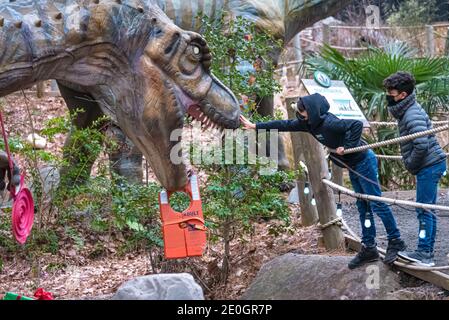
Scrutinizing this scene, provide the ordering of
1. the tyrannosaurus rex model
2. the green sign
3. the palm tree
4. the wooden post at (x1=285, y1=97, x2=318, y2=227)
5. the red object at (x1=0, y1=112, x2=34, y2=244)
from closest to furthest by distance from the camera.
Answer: the red object at (x1=0, y1=112, x2=34, y2=244)
the green sign
the wooden post at (x1=285, y1=97, x2=318, y2=227)
the tyrannosaurus rex model
the palm tree

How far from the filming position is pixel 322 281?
5.03m

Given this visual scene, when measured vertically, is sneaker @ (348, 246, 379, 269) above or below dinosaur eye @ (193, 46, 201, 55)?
below

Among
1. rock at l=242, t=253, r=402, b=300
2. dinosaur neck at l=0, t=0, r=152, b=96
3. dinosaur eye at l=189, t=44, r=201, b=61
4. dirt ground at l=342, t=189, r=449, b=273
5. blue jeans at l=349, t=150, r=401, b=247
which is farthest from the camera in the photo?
dirt ground at l=342, t=189, r=449, b=273

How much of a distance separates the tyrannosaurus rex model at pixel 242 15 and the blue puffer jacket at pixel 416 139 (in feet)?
9.24

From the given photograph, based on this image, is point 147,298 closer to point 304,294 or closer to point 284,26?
point 304,294

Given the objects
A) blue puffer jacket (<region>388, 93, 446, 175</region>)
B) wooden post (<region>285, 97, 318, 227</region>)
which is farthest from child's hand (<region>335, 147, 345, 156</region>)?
wooden post (<region>285, 97, 318, 227</region>)

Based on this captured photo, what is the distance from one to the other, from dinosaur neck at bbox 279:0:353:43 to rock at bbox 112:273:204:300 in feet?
18.0

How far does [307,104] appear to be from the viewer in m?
4.94

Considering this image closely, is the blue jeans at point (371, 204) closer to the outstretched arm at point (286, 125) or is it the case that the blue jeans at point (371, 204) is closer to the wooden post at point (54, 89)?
Answer: the outstretched arm at point (286, 125)

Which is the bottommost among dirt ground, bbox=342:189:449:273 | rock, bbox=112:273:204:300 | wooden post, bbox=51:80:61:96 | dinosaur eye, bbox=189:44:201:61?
rock, bbox=112:273:204:300

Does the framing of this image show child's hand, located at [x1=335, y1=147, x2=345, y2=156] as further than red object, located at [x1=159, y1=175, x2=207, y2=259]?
Yes

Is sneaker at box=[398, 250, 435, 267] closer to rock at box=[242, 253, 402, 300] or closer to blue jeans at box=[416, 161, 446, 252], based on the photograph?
blue jeans at box=[416, 161, 446, 252]

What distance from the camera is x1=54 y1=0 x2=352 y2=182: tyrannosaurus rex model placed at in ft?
24.4

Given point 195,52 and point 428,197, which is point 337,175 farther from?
point 195,52
